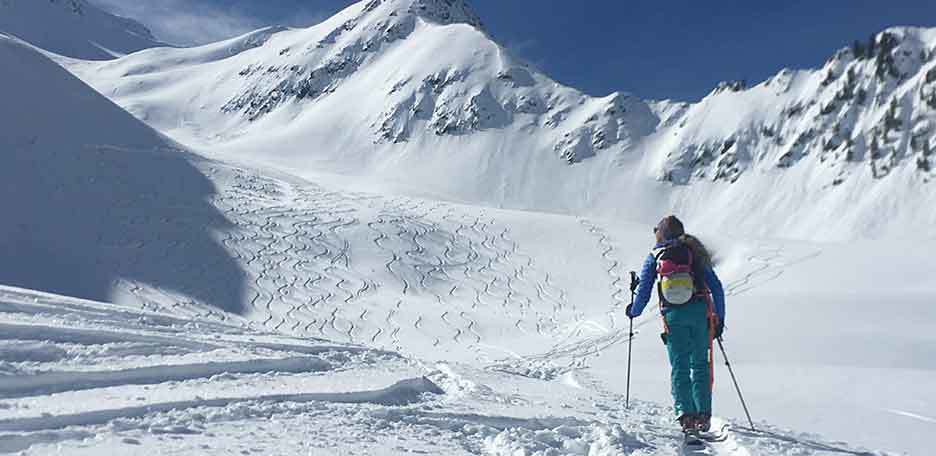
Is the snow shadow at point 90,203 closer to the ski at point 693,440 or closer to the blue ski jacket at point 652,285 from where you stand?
the blue ski jacket at point 652,285

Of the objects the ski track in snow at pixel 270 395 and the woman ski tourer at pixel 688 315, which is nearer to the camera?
the ski track in snow at pixel 270 395

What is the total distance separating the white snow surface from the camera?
5.37m

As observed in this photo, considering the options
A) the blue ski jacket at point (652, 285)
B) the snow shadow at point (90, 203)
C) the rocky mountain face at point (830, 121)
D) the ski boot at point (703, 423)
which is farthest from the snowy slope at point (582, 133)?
the ski boot at point (703, 423)

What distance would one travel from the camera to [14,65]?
3319cm

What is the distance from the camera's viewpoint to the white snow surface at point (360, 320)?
5.37m

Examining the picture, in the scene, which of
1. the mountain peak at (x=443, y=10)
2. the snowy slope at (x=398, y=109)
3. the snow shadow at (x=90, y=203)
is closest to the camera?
the snow shadow at (x=90, y=203)

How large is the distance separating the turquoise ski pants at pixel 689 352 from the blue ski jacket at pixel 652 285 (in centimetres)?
17

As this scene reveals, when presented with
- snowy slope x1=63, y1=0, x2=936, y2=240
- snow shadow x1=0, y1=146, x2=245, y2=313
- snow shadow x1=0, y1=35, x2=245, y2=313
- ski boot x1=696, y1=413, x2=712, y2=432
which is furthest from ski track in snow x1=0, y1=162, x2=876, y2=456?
snowy slope x1=63, y1=0, x2=936, y2=240

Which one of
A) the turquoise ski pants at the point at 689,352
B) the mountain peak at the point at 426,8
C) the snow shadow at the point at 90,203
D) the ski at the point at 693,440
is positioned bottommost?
the ski at the point at 693,440

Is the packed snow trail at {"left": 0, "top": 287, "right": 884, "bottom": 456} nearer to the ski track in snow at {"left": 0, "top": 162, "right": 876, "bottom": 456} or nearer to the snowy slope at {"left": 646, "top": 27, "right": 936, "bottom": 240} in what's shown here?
the ski track in snow at {"left": 0, "top": 162, "right": 876, "bottom": 456}

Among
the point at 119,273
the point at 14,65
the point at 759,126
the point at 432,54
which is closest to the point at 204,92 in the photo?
the point at 432,54

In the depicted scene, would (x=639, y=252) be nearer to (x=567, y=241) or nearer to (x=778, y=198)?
(x=567, y=241)

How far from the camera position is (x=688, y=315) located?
620 cm

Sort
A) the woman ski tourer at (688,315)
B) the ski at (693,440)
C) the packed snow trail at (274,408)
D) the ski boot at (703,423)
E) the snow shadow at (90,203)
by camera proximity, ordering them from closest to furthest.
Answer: the packed snow trail at (274,408), the ski at (693,440), the ski boot at (703,423), the woman ski tourer at (688,315), the snow shadow at (90,203)
